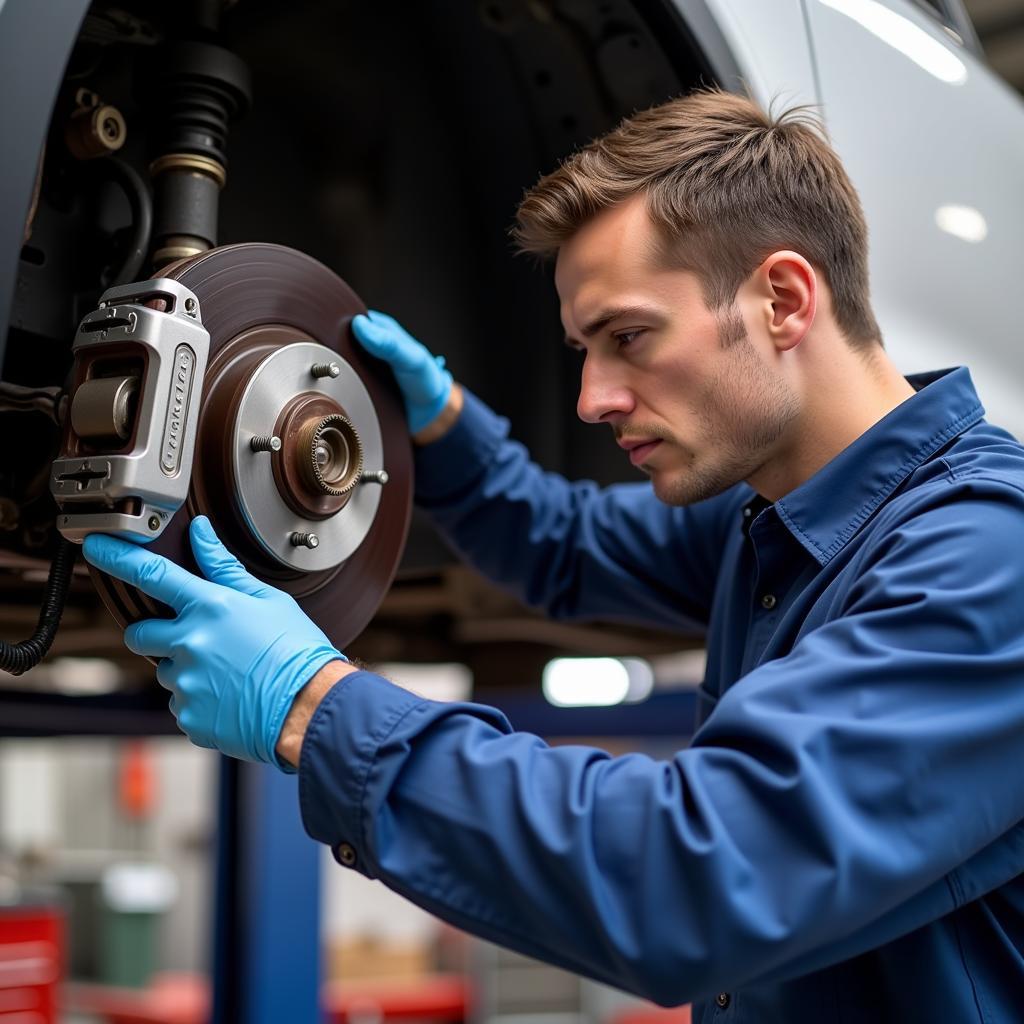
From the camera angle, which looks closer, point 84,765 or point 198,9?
point 198,9

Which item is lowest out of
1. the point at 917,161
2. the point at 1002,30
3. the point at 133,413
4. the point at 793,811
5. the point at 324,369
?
the point at 793,811

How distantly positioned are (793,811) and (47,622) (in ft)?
1.56

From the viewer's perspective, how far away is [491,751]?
0.66m

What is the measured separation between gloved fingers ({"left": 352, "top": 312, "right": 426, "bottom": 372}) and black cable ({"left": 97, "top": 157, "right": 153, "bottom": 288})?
19 centimetres

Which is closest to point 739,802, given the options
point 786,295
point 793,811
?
point 793,811

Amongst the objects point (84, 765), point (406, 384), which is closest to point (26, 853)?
point (84, 765)

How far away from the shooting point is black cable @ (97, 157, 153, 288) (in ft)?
2.72

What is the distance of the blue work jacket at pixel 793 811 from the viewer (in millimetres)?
596

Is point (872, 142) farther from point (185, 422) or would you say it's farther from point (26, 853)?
point (26, 853)

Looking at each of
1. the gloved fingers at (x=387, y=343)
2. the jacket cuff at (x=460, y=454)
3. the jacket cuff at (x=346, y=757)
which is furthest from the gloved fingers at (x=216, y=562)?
the jacket cuff at (x=460, y=454)

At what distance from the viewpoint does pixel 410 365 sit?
1007 mm

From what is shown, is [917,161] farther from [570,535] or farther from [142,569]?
[142,569]

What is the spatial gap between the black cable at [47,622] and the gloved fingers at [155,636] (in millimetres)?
48

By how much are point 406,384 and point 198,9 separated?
1.14ft
